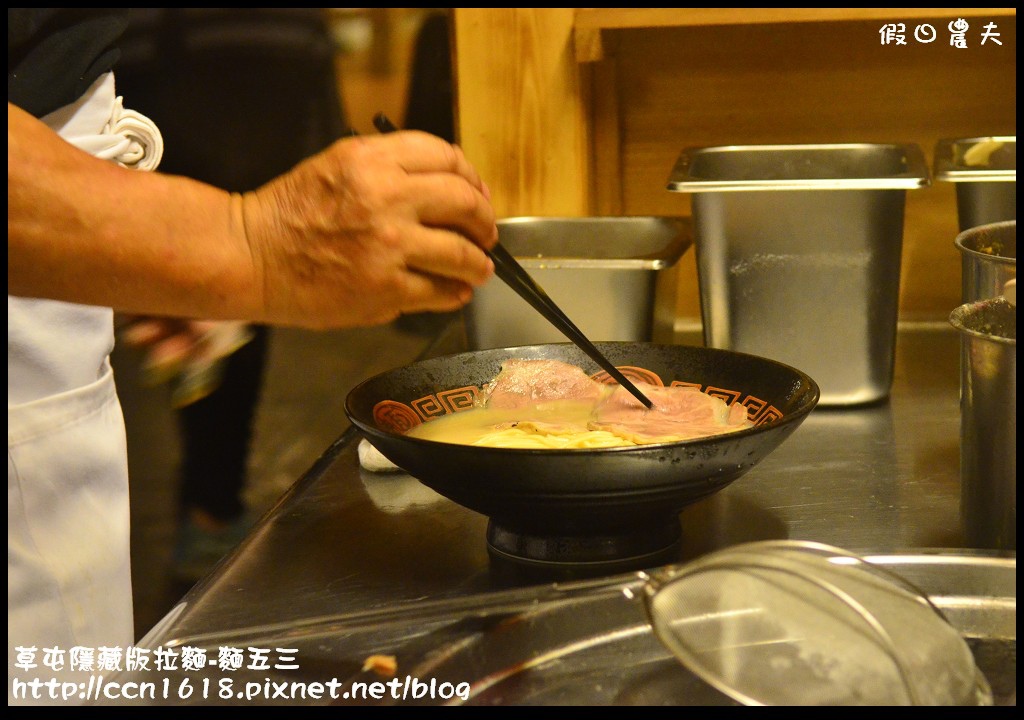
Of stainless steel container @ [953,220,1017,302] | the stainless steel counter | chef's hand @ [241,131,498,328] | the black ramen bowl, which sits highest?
chef's hand @ [241,131,498,328]

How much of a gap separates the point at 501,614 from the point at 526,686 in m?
0.07

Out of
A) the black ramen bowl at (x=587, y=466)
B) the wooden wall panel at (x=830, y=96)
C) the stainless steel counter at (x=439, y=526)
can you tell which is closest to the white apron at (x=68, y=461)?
the stainless steel counter at (x=439, y=526)

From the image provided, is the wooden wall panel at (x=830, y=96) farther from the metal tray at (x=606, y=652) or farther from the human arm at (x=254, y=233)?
Result: the metal tray at (x=606, y=652)

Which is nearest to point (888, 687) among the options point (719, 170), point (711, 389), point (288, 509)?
point (711, 389)

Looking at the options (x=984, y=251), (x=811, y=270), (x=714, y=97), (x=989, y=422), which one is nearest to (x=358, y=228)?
(x=989, y=422)

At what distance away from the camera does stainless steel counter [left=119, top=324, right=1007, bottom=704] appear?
3.16ft

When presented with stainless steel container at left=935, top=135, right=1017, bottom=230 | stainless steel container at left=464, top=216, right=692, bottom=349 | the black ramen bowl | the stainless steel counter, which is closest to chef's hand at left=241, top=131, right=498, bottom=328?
the black ramen bowl

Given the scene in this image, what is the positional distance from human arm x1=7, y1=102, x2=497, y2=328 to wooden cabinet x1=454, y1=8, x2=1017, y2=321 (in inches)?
38.3

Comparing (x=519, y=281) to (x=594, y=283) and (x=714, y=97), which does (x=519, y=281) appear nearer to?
(x=594, y=283)

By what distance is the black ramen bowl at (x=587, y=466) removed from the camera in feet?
2.96

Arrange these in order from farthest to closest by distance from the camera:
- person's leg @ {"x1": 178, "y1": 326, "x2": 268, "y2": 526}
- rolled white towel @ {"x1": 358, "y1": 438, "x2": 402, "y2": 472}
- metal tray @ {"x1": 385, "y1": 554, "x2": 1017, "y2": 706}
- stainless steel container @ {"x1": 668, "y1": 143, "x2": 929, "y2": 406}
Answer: person's leg @ {"x1": 178, "y1": 326, "x2": 268, "y2": 526}
stainless steel container @ {"x1": 668, "y1": 143, "x2": 929, "y2": 406}
rolled white towel @ {"x1": 358, "y1": 438, "x2": 402, "y2": 472}
metal tray @ {"x1": 385, "y1": 554, "x2": 1017, "y2": 706}

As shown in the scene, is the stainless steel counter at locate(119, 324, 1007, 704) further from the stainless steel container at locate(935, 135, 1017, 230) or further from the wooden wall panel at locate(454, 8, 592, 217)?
the wooden wall panel at locate(454, 8, 592, 217)

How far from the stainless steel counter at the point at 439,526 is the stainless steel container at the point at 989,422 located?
93 millimetres
